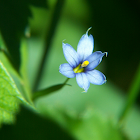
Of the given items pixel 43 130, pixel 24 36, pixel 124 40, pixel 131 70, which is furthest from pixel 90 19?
pixel 43 130

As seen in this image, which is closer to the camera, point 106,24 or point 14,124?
point 14,124

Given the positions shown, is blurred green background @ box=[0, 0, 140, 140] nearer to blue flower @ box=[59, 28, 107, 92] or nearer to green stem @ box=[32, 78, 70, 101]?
green stem @ box=[32, 78, 70, 101]

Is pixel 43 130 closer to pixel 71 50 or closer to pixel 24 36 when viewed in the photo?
pixel 71 50

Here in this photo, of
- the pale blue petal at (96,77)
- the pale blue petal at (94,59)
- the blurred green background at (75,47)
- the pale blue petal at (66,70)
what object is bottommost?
the blurred green background at (75,47)

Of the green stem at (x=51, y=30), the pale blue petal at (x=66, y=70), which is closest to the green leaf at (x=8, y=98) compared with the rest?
the pale blue petal at (x=66, y=70)

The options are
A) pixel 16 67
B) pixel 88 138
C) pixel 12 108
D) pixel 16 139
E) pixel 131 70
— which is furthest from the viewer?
pixel 131 70

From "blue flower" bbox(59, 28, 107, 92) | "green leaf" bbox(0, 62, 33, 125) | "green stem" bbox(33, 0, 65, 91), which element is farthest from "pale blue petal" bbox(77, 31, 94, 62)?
"green leaf" bbox(0, 62, 33, 125)

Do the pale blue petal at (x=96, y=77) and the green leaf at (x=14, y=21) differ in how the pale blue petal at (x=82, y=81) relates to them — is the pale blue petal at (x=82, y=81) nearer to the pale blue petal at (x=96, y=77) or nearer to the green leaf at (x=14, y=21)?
the pale blue petal at (x=96, y=77)
